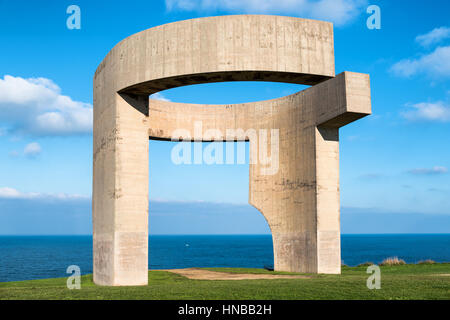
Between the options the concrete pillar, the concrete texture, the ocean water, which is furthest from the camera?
the ocean water

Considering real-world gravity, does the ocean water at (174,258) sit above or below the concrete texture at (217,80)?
below

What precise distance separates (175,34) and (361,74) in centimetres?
553

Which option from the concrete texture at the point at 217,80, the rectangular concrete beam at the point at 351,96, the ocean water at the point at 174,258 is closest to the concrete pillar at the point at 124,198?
the concrete texture at the point at 217,80

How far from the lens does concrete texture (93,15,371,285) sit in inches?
500

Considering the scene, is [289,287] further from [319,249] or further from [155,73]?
[155,73]

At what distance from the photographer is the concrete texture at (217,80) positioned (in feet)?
41.7

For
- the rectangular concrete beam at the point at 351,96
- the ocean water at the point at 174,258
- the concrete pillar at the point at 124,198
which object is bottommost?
the ocean water at the point at 174,258

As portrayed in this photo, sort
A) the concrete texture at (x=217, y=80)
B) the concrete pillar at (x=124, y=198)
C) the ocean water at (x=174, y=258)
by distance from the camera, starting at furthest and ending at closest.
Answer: the ocean water at (x=174, y=258) < the concrete pillar at (x=124, y=198) < the concrete texture at (x=217, y=80)

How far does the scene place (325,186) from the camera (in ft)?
50.6

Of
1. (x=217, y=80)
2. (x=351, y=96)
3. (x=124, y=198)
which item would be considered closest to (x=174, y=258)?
(x=124, y=198)

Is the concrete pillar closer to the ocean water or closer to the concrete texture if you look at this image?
the concrete texture

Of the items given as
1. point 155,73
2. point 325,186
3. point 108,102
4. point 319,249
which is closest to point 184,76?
point 155,73

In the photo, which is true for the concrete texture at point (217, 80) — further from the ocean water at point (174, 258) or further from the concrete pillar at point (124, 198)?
the ocean water at point (174, 258)

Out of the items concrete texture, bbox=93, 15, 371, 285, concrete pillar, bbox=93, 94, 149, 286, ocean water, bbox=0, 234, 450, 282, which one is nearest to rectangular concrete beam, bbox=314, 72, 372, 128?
concrete texture, bbox=93, 15, 371, 285
